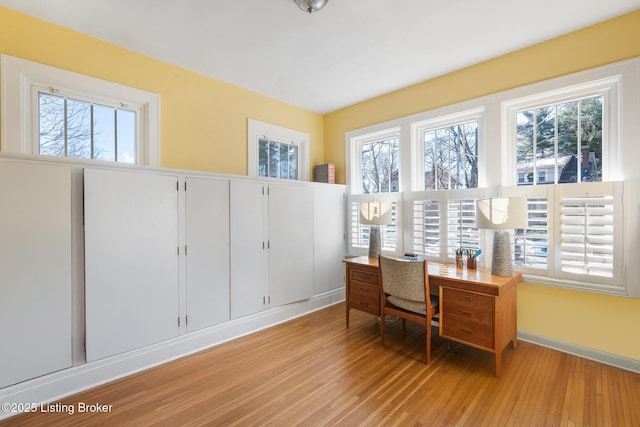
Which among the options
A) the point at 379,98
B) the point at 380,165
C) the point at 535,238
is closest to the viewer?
the point at 535,238

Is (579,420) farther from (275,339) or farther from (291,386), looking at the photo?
(275,339)

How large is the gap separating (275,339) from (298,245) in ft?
3.61

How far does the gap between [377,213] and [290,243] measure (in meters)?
1.09

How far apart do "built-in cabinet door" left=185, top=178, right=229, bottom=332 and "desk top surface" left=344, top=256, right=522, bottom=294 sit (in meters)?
1.99

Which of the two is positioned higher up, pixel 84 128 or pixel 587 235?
pixel 84 128

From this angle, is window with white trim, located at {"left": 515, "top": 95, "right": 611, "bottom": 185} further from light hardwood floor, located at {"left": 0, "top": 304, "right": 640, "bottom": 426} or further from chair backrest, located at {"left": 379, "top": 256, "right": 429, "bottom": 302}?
light hardwood floor, located at {"left": 0, "top": 304, "right": 640, "bottom": 426}

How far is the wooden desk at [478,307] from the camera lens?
2.16 metres

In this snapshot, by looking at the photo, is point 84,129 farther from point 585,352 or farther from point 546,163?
point 585,352

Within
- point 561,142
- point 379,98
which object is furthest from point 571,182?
point 379,98

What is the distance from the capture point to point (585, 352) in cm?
238

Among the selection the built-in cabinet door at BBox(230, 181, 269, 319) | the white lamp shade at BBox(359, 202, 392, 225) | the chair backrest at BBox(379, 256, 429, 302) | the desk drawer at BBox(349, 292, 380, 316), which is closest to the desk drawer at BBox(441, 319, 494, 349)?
the chair backrest at BBox(379, 256, 429, 302)

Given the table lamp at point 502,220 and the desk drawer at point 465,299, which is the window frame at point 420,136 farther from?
the desk drawer at point 465,299

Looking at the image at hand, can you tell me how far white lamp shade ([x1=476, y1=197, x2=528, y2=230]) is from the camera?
2334 millimetres

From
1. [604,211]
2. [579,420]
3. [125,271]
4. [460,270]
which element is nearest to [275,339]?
[125,271]
